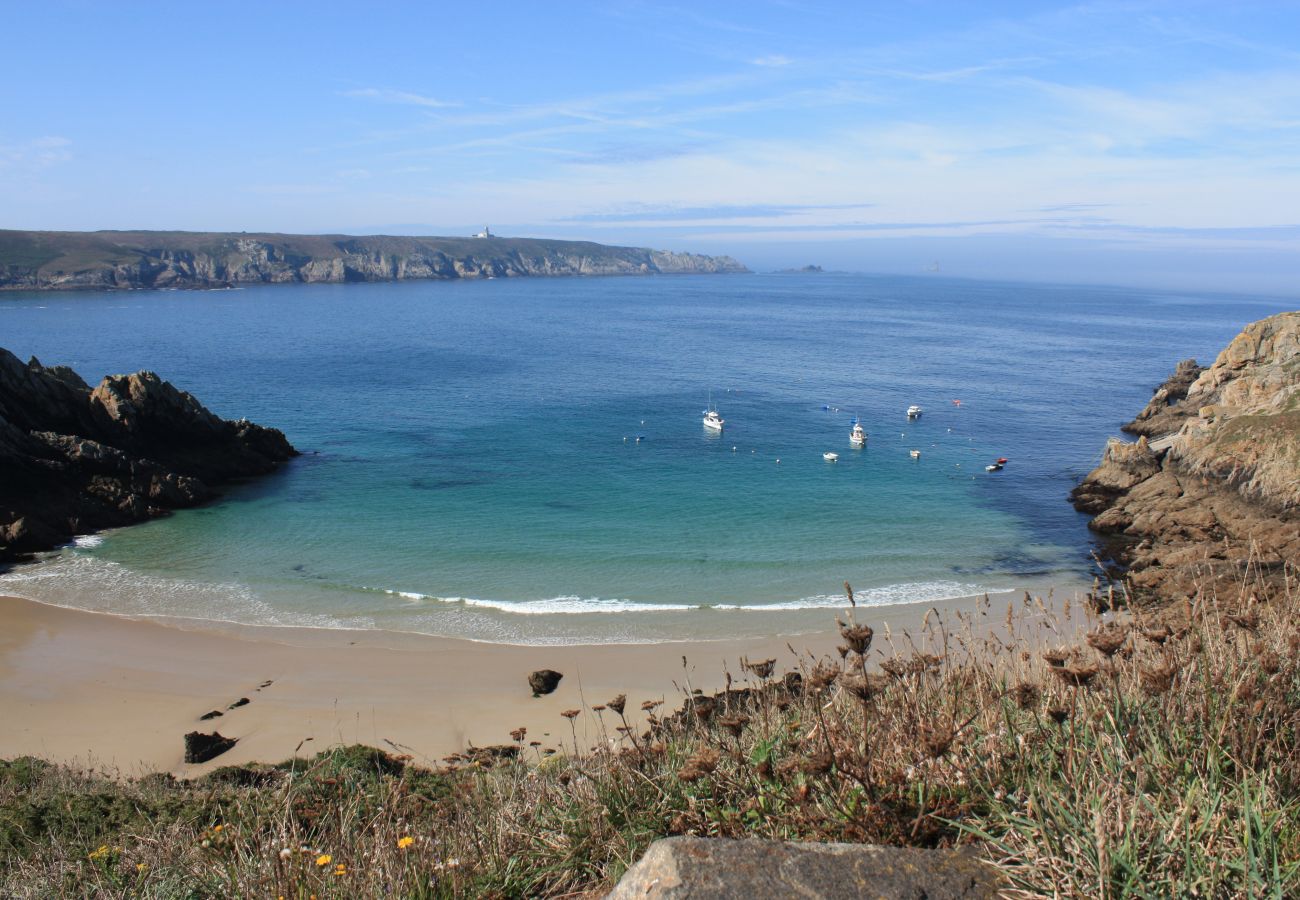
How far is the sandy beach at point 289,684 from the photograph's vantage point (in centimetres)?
1592

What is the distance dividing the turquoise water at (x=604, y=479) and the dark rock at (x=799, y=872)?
1813 cm

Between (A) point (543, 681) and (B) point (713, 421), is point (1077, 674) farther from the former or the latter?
(B) point (713, 421)

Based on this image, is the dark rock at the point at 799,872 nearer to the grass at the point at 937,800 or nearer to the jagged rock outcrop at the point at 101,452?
the grass at the point at 937,800

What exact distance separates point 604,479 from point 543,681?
17670 mm

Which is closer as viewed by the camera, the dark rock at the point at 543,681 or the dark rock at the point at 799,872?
the dark rock at the point at 799,872

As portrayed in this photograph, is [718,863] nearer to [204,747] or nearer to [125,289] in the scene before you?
[204,747]

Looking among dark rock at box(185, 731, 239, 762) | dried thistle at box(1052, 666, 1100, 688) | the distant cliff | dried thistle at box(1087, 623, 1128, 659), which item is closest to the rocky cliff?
dried thistle at box(1087, 623, 1128, 659)

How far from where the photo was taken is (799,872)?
2.93 m

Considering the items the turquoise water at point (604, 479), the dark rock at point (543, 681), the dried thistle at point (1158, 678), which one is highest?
the dried thistle at point (1158, 678)

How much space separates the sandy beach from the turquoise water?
1.15 metres

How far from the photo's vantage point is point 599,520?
98.3 ft

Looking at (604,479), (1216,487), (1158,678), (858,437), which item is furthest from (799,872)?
(858,437)

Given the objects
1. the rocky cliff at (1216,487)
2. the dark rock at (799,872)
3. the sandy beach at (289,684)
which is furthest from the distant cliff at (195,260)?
the dark rock at (799,872)

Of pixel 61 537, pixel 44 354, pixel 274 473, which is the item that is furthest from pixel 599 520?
pixel 44 354
